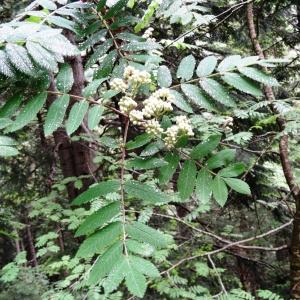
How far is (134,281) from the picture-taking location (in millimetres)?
1015

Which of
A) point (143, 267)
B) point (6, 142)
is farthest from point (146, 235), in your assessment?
point (6, 142)

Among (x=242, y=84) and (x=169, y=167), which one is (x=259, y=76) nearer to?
(x=242, y=84)

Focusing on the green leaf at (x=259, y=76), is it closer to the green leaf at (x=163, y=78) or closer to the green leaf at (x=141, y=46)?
the green leaf at (x=163, y=78)

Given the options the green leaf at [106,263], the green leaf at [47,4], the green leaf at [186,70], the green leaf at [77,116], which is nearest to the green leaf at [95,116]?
the green leaf at [77,116]

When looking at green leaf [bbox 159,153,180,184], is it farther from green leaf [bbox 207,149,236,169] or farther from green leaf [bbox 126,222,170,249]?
green leaf [bbox 126,222,170,249]

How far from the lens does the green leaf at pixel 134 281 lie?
989 mm

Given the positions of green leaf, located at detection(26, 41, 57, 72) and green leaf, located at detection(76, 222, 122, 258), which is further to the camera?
green leaf, located at detection(26, 41, 57, 72)

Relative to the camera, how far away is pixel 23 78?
1337 millimetres

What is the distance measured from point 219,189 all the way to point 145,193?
29 cm

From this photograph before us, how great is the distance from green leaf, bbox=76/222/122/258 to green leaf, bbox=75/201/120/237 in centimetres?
3

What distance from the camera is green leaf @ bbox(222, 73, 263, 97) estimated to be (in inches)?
53.9

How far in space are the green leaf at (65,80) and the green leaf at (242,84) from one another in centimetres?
62

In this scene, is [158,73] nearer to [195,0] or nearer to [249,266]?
[195,0]

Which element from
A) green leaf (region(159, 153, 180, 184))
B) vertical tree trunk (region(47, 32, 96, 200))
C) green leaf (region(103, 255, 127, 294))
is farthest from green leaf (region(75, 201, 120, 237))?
vertical tree trunk (region(47, 32, 96, 200))
